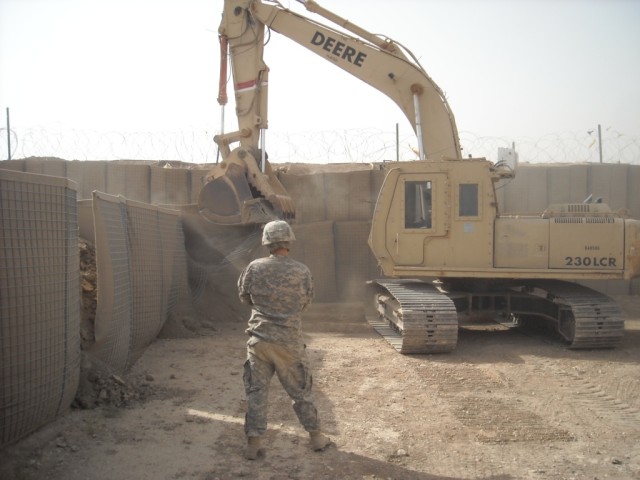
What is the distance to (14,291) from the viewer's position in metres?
4.27

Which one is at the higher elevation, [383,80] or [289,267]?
[383,80]

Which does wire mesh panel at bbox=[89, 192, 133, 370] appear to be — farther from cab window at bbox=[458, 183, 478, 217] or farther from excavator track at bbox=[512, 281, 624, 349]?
excavator track at bbox=[512, 281, 624, 349]

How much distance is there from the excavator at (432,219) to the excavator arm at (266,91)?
0.02m

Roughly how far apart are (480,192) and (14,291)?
6.93 metres

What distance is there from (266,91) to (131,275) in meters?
5.19

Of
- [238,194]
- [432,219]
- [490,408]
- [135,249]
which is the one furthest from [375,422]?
[238,194]

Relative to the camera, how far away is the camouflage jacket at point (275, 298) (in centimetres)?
502

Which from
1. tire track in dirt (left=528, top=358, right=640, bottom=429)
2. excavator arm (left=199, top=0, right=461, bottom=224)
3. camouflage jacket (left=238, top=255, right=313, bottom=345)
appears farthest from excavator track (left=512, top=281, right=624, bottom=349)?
camouflage jacket (left=238, top=255, right=313, bottom=345)

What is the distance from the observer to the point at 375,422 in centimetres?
588

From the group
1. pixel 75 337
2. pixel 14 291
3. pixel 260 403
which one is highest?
pixel 14 291

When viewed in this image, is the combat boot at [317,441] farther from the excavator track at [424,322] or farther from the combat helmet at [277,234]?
the excavator track at [424,322]

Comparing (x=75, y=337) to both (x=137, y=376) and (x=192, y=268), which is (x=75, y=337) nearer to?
(x=137, y=376)

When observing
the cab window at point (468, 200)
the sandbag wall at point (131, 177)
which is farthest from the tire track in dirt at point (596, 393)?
the sandbag wall at point (131, 177)

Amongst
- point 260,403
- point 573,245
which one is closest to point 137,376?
point 260,403
